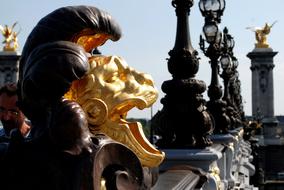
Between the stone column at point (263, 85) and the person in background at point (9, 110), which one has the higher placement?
the person in background at point (9, 110)

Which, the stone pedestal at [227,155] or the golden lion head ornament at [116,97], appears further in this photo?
the stone pedestal at [227,155]

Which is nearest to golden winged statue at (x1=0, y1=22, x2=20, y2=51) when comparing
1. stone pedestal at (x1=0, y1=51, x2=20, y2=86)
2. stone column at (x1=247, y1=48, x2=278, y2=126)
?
stone pedestal at (x1=0, y1=51, x2=20, y2=86)

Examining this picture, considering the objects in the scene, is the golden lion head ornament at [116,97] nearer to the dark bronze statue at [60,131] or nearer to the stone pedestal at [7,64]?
the dark bronze statue at [60,131]

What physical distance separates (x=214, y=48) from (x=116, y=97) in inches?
413

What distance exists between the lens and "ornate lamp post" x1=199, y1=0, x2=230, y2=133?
10820mm

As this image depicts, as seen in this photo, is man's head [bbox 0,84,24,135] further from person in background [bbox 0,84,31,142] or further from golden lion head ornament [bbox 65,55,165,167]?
golden lion head ornament [bbox 65,55,165,167]

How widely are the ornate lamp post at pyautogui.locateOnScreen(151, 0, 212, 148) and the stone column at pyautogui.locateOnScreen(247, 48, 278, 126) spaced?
217 ft

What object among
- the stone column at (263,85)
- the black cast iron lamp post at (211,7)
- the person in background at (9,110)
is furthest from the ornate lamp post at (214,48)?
the stone column at (263,85)

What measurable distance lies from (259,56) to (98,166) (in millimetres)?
74592

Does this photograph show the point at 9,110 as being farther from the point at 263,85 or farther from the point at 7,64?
the point at 263,85

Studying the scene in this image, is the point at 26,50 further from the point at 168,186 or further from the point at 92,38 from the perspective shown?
the point at 168,186

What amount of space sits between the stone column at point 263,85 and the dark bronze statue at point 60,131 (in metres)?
71.8

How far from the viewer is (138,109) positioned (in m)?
2.06

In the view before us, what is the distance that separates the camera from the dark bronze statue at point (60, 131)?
1.46 metres
